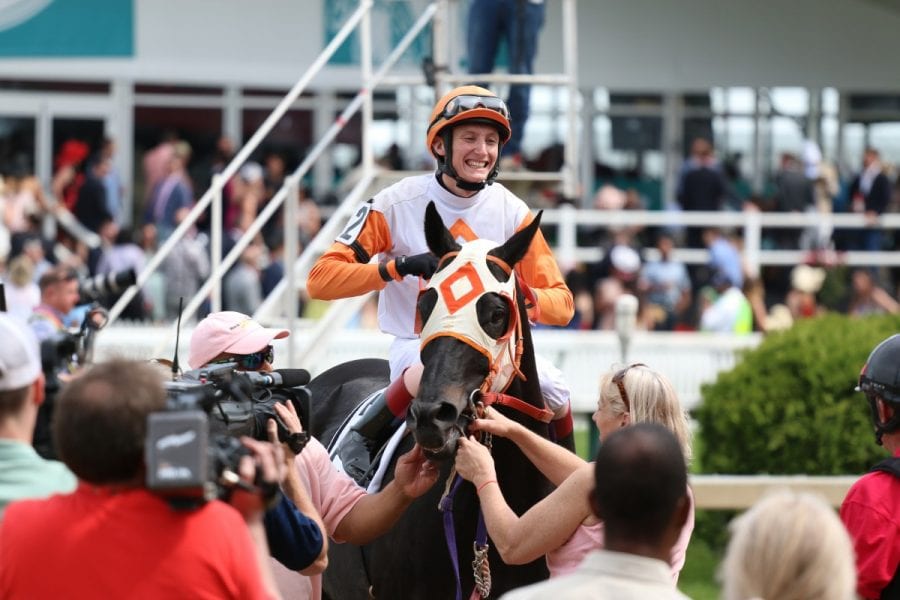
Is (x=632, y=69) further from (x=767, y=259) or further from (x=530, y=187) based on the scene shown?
(x=530, y=187)

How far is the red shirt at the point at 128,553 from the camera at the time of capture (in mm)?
3289

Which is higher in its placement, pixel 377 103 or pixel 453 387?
pixel 377 103

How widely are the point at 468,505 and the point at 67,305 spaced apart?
186 inches

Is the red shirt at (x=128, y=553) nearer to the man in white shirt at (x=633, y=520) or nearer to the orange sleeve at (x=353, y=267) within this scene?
the man in white shirt at (x=633, y=520)

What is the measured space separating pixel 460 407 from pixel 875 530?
47.3 inches

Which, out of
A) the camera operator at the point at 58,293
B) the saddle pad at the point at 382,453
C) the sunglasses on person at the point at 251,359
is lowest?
the saddle pad at the point at 382,453

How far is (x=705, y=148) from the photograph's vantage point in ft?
66.6

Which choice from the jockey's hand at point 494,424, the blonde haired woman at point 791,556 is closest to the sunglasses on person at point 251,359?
the jockey's hand at point 494,424

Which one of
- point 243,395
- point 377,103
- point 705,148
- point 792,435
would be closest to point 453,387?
point 243,395

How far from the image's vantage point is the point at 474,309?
498 centimetres

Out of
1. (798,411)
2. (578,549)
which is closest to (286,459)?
(578,549)

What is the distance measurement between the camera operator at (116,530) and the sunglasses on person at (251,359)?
157cm

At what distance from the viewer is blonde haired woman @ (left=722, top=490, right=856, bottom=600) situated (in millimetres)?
3078

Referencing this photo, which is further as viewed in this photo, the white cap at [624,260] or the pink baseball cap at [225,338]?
the white cap at [624,260]
